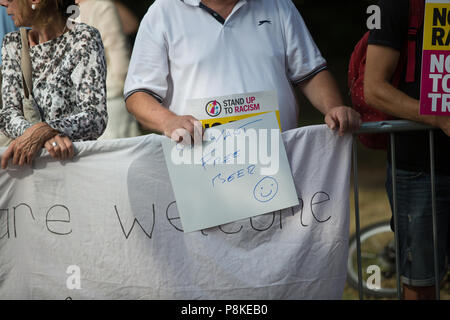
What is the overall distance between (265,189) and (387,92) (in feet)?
2.20

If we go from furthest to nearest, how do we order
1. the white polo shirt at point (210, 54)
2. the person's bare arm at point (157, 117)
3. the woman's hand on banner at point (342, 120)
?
1. the white polo shirt at point (210, 54)
2. the woman's hand on banner at point (342, 120)
3. the person's bare arm at point (157, 117)

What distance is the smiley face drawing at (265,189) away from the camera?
2.77 m

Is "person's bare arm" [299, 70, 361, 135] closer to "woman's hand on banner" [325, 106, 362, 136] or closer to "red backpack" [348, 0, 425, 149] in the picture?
"woman's hand on banner" [325, 106, 362, 136]

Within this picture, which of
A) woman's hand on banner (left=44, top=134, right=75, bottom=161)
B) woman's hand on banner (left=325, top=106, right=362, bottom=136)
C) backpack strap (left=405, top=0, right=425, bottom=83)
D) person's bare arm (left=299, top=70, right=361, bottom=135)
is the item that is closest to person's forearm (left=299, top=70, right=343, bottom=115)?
person's bare arm (left=299, top=70, right=361, bottom=135)

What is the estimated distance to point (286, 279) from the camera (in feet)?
9.26

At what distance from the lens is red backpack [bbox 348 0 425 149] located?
293 cm

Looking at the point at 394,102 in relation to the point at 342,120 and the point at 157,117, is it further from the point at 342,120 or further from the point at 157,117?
the point at 157,117

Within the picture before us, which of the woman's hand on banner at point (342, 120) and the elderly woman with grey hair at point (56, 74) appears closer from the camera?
the woman's hand on banner at point (342, 120)

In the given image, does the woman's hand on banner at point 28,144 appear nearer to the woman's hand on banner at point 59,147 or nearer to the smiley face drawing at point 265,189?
the woman's hand on banner at point 59,147

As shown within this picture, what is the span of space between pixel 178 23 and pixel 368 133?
93cm

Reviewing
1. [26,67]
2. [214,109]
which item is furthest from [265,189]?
[26,67]

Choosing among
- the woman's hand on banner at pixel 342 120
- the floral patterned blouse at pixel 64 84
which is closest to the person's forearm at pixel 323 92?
the woman's hand on banner at pixel 342 120

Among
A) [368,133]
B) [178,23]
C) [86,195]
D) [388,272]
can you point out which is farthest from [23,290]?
[388,272]

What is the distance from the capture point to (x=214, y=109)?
276 centimetres
